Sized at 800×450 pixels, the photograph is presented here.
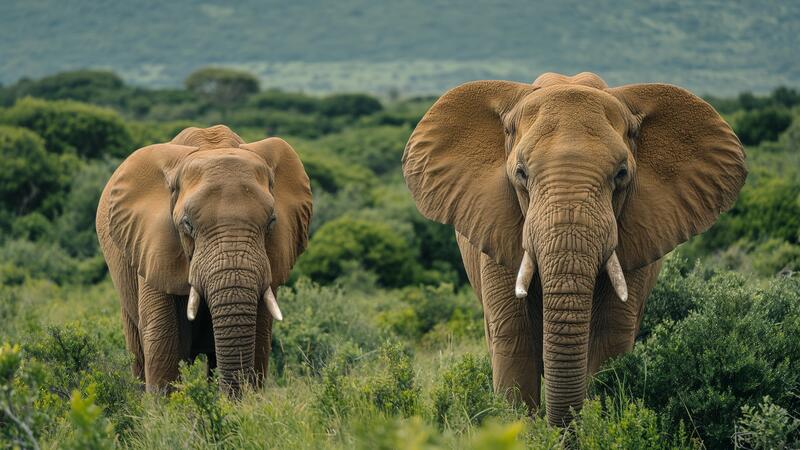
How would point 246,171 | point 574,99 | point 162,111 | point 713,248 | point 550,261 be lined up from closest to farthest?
1. point 550,261
2. point 574,99
3. point 246,171
4. point 713,248
5. point 162,111

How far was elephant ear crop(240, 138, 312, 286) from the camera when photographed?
7469mm

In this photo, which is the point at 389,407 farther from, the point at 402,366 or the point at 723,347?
the point at 723,347

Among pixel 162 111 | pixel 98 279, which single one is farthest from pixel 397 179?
pixel 162 111

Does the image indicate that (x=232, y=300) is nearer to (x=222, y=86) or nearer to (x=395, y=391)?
(x=395, y=391)

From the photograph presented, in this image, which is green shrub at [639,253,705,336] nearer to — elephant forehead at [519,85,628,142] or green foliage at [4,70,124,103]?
elephant forehead at [519,85,628,142]

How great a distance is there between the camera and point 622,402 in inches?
241

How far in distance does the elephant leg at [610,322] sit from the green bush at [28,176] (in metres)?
19.4

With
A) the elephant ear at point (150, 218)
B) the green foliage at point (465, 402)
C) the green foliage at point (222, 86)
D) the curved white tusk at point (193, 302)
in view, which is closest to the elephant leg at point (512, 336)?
the green foliage at point (465, 402)

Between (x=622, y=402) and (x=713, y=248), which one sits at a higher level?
(x=622, y=402)

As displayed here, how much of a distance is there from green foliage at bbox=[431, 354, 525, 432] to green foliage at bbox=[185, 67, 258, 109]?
63976 mm

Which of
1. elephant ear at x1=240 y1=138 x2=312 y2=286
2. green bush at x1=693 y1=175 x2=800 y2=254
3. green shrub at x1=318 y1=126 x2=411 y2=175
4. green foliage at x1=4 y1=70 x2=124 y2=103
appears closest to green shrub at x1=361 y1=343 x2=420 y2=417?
elephant ear at x1=240 y1=138 x2=312 y2=286

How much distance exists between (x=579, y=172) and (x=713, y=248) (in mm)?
13292

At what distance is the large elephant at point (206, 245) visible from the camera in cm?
681

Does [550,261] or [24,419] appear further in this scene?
[550,261]
